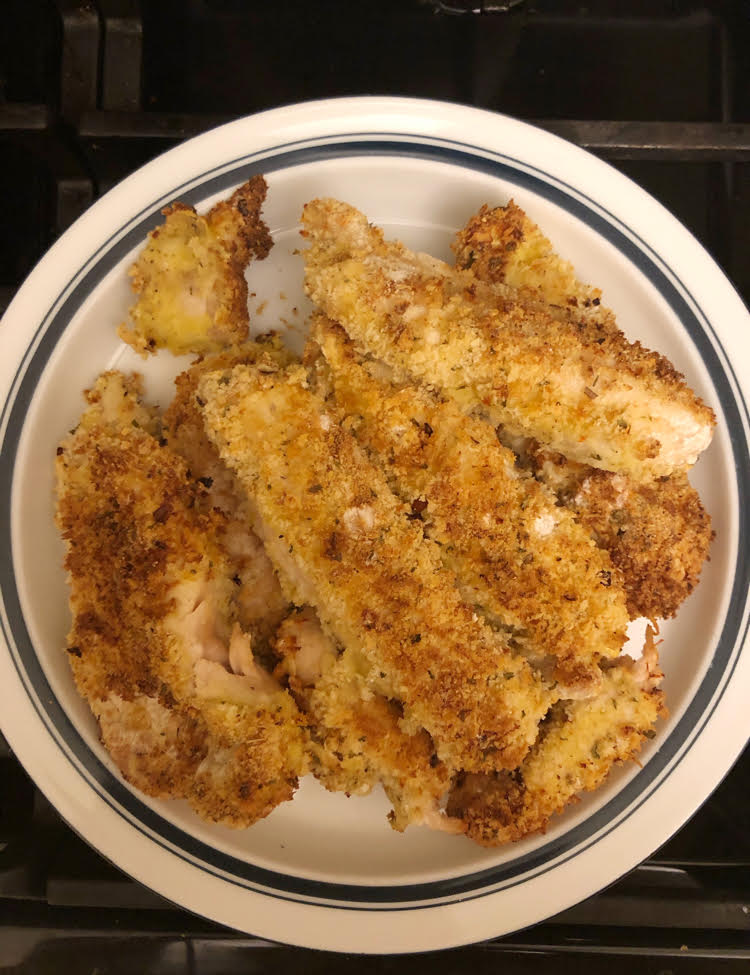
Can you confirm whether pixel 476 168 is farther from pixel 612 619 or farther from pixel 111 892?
pixel 111 892

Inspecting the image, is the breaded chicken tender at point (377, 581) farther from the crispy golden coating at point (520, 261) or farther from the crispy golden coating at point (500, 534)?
the crispy golden coating at point (520, 261)

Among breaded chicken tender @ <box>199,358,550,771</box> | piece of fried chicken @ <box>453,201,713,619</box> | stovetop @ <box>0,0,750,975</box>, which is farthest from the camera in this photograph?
stovetop @ <box>0,0,750,975</box>

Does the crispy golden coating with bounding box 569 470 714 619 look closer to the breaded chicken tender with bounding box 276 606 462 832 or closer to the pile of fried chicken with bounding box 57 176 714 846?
the pile of fried chicken with bounding box 57 176 714 846

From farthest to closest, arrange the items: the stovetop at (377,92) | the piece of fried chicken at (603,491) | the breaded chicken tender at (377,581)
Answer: the stovetop at (377,92)
the piece of fried chicken at (603,491)
the breaded chicken tender at (377,581)

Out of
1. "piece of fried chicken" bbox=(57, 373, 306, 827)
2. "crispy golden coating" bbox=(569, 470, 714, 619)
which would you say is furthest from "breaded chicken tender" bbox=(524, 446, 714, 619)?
"piece of fried chicken" bbox=(57, 373, 306, 827)

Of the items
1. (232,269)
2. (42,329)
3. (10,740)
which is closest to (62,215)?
(42,329)

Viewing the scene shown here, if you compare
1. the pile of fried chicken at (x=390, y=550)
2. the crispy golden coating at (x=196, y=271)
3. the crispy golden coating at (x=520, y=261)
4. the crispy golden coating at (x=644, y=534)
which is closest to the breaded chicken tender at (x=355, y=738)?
the pile of fried chicken at (x=390, y=550)

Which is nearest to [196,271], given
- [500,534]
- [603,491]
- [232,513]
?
[232,513]

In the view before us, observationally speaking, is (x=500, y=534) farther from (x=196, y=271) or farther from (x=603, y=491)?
(x=196, y=271)
